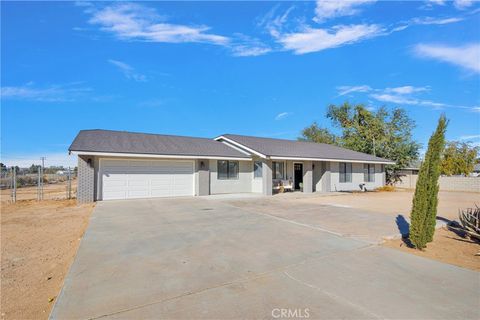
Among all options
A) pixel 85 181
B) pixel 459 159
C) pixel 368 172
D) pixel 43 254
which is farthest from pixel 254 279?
pixel 459 159

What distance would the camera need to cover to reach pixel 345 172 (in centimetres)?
2256

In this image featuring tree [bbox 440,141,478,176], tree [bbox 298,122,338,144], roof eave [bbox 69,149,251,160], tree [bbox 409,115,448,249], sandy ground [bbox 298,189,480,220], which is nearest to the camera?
tree [bbox 409,115,448,249]

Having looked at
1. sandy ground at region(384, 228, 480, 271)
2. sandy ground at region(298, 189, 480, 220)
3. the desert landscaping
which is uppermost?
the desert landscaping

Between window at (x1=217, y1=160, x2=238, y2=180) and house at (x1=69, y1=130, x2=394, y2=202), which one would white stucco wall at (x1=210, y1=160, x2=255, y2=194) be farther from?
window at (x1=217, y1=160, x2=238, y2=180)

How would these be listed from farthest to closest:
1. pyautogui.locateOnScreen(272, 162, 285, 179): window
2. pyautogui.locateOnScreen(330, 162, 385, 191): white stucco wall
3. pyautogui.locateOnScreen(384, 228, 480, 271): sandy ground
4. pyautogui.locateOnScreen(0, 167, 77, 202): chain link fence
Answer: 1. pyautogui.locateOnScreen(330, 162, 385, 191): white stucco wall
2. pyautogui.locateOnScreen(272, 162, 285, 179): window
3. pyautogui.locateOnScreen(0, 167, 77, 202): chain link fence
4. pyautogui.locateOnScreen(384, 228, 480, 271): sandy ground

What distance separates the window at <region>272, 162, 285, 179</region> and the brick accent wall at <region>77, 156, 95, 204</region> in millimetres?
11620

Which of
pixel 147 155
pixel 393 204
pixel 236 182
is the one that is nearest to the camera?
pixel 393 204

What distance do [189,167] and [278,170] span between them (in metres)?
6.74

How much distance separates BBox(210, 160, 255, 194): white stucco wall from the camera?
1761cm

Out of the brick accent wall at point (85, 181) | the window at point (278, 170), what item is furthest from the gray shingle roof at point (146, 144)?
the window at point (278, 170)

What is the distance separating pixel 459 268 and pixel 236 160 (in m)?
14.4

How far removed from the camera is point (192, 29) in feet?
46.4

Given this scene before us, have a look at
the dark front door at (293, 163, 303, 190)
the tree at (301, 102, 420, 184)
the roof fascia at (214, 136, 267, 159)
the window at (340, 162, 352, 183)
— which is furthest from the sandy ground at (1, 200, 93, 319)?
the tree at (301, 102, 420, 184)

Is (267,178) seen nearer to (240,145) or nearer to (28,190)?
(240,145)
